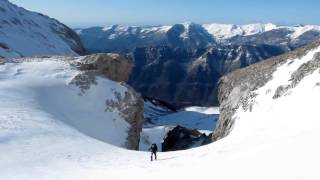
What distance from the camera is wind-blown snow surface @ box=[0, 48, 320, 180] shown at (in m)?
19.7

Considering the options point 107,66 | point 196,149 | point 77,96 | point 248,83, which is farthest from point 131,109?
point 196,149

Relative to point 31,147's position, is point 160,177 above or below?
above

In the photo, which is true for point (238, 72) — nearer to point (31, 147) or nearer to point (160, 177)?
point (31, 147)

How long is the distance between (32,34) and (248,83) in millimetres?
104393

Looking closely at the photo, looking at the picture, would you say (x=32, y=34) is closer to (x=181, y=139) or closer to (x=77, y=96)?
(x=181, y=139)

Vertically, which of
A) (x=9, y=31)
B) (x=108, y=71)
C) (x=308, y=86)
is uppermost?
(x=308, y=86)

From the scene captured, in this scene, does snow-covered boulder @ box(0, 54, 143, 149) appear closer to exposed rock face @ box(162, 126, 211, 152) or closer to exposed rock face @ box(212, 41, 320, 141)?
exposed rock face @ box(162, 126, 211, 152)

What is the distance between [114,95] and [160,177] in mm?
28619

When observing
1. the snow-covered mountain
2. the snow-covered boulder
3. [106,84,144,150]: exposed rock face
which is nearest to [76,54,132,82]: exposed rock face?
the snow-covered boulder

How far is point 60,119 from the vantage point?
42.1 m

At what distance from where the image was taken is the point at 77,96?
48.1m

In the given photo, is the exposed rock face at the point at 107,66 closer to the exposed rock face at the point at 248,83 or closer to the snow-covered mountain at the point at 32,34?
the exposed rock face at the point at 248,83

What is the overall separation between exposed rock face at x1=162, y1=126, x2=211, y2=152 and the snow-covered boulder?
8475mm

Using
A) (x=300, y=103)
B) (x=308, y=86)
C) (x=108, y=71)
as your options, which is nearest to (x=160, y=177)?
(x=300, y=103)
